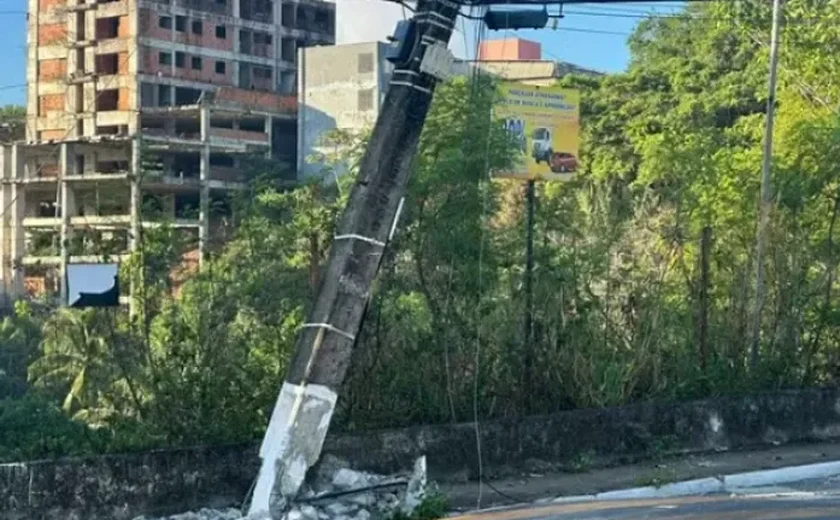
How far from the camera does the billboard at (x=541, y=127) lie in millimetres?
14461

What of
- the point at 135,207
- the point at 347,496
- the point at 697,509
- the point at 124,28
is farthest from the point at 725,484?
the point at 124,28

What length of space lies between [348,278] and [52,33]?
30.0 m

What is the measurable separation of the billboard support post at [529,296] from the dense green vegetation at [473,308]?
76 mm

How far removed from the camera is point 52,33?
37.7 m

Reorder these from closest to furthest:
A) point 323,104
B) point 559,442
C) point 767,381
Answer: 1. point 559,442
2. point 767,381
3. point 323,104

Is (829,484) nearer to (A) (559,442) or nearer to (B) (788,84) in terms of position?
(A) (559,442)

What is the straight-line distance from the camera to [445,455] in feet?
42.0

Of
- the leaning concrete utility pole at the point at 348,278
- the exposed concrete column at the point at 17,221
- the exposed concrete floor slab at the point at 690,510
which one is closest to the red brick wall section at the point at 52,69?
the exposed concrete column at the point at 17,221

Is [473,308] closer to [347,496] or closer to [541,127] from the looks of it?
[541,127]

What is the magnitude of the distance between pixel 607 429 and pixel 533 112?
4168mm

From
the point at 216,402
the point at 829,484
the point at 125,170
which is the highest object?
the point at 125,170

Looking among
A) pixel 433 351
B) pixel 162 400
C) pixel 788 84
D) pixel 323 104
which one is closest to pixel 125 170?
pixel 162 400

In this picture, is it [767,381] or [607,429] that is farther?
[767,381]

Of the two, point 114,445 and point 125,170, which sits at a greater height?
point 125,170
